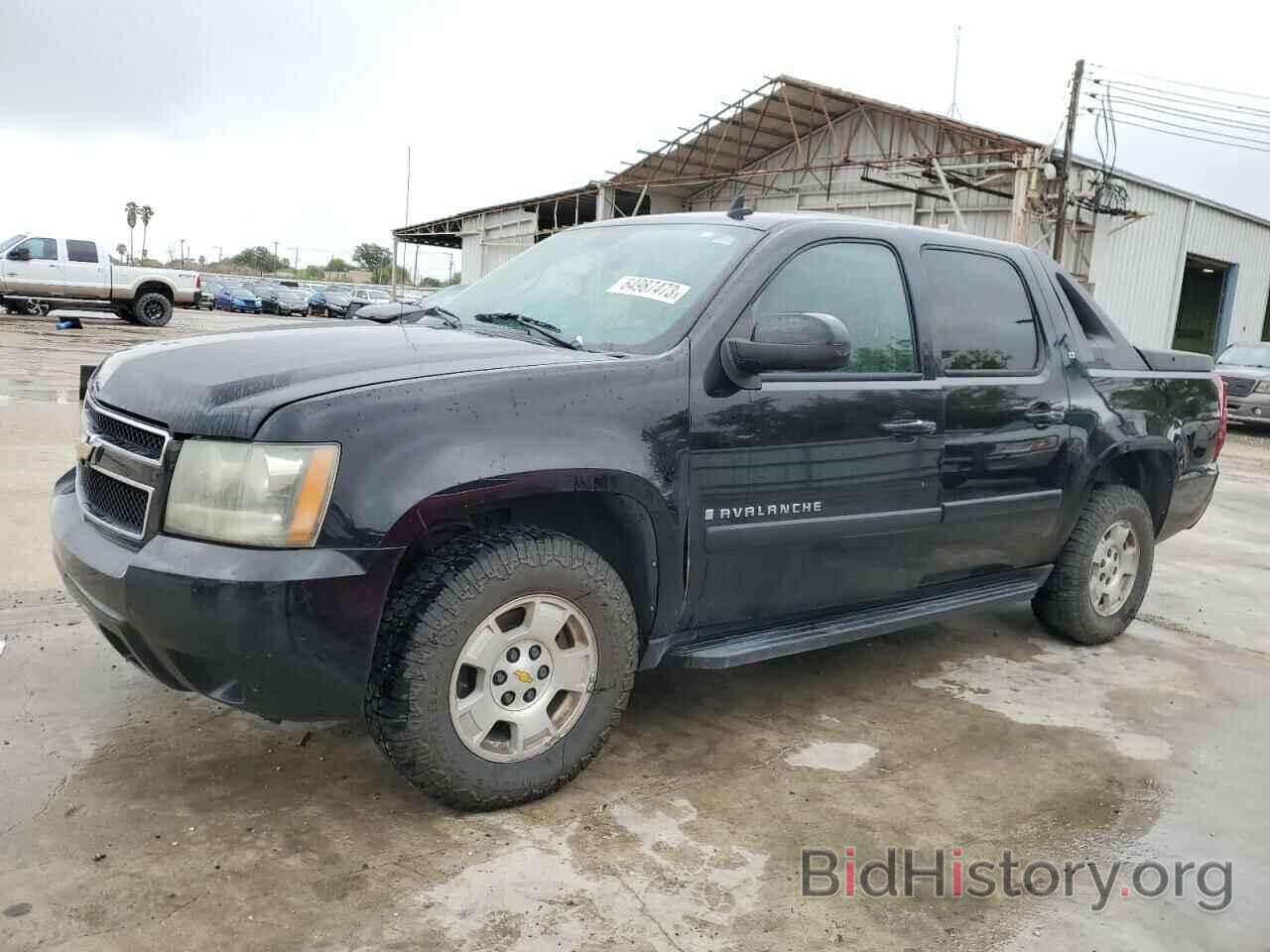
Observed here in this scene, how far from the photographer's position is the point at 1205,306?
32.0m

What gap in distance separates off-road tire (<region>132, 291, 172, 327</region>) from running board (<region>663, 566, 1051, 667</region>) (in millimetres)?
24182

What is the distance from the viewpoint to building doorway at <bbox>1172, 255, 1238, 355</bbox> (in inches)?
1072

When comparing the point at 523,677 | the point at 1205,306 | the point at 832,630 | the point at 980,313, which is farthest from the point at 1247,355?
the point at 523,677

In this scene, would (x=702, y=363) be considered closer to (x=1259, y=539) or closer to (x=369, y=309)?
(x=369, y=309)

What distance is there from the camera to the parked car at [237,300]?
38594 mm

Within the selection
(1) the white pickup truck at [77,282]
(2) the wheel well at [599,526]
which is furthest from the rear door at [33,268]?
(2) the wheel well at [599,526]

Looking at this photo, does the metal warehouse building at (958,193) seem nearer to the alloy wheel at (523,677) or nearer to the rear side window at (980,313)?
the rear side window at (980,313)

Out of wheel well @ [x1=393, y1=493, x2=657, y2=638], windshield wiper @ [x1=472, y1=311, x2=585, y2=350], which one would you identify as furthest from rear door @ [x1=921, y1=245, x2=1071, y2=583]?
windshield wiper @ [x1=472, y1=311, x2=585, y2=350]

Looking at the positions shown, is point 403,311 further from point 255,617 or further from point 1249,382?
point 1249,382

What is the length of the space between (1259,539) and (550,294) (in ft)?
20.8

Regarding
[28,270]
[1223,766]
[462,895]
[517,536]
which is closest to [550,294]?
[517,536]

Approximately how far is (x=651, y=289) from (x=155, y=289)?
2416 centimetres

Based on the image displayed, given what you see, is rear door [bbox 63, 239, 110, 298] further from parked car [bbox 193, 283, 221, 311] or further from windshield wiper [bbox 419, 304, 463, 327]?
windshield wiper [bbox 419, 304, 463, 327]

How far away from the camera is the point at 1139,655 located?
473cm
